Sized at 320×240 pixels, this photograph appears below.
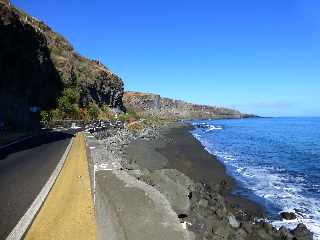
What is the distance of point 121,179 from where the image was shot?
42.0 feet

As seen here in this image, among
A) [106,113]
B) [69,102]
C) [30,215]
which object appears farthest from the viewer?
[106,113]

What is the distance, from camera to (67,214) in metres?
10.1

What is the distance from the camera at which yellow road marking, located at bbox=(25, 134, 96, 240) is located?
8.84m

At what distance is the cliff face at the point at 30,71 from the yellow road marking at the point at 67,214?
122 ft

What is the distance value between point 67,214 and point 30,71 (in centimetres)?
5149

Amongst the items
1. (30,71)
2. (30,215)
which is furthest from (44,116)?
(30,215)

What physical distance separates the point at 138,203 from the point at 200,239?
2.32 m

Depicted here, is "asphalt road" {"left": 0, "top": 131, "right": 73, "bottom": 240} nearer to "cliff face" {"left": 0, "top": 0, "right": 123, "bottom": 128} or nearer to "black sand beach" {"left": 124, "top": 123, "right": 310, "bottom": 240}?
"black sand beach" {"left": 124, "top": 123, "right": 310, "bottom": 240}

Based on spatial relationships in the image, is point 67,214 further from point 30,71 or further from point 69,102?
point 69,102

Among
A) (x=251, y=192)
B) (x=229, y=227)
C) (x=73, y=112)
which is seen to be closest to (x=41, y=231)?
(x=229, y=227)

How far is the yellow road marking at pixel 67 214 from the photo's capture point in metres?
8.84

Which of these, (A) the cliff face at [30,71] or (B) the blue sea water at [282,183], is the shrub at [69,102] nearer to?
(A) the cliff face at [30,71]

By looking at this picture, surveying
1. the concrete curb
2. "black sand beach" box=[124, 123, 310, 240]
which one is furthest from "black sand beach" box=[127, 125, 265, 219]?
the concrete curb

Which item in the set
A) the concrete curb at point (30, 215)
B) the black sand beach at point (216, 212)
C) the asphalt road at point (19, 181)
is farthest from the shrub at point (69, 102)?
the concrete curb at point (30, 215)
